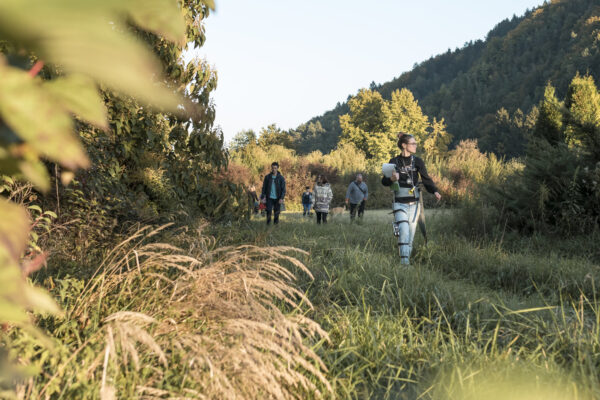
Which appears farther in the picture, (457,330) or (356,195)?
(356,195)

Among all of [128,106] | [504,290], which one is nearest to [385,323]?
[504,290]

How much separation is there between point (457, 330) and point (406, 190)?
353cm

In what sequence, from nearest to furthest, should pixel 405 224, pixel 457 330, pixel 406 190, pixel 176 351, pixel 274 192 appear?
pixel 176 351
pixel 457 330
pixel 405 224
pixel 406 190
pixel 274 192

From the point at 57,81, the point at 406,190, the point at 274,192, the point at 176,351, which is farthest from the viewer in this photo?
the point at 274,192

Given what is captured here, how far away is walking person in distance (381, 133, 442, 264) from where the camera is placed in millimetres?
6237

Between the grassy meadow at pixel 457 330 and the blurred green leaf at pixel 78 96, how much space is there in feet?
6.46

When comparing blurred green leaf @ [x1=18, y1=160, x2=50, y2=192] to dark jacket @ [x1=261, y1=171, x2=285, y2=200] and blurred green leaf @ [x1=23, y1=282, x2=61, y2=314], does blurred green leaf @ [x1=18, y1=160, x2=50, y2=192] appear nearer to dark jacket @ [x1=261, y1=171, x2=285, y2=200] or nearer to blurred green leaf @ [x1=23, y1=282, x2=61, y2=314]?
blurred green leaf @ [x1=23, y1=282, x2=61, y2=314]

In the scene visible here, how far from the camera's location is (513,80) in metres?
83.2

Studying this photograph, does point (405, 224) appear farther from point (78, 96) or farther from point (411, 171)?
point (78, 96)

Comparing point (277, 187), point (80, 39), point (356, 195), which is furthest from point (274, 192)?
point (80, 39)

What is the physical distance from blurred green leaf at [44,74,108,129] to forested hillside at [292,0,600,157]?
63.6 metres

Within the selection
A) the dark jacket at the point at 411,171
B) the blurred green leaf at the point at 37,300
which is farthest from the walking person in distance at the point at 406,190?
the blurred green leaf at the point at 37,300

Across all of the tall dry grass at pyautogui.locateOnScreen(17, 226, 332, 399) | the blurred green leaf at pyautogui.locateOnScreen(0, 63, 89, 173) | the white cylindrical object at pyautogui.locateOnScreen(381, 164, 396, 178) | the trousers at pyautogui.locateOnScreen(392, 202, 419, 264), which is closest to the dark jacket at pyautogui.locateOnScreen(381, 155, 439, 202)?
the white cylindrical object at pyautogui.locateOnScreen(381, 164, 396, 178)

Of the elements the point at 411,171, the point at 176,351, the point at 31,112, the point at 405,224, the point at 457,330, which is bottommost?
the point at 457,330
